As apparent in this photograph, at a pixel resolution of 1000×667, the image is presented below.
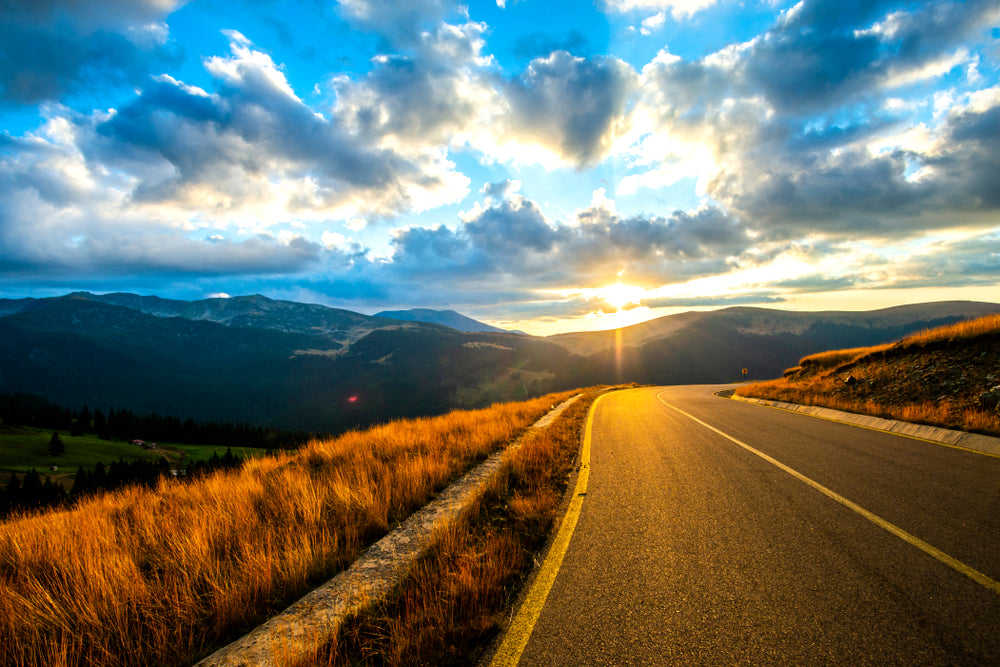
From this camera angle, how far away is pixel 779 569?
3424mm

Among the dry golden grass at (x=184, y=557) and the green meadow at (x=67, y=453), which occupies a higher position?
the dry golden grass at (x=184, y=557)

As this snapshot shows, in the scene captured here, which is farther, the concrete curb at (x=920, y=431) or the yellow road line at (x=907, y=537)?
the concrete curb at (x=920, y=431)

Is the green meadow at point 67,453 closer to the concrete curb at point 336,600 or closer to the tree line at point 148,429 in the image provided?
the tree line at point 148,429

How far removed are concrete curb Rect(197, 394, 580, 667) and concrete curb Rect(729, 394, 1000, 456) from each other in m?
9.75

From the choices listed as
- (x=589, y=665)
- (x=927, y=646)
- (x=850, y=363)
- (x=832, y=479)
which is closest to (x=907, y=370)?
(x=850, y=363)

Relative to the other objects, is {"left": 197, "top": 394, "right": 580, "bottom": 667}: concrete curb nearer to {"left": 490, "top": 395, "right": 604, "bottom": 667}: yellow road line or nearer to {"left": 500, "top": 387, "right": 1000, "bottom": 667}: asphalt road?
{"left": 490, "top": 395, "right": 604, "bottom": 667}: yellow road line

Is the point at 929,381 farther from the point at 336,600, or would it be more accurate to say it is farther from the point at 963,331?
the point at 336,600

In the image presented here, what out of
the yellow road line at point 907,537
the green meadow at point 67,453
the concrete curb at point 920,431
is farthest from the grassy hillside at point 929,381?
the green meadow at point 67,453

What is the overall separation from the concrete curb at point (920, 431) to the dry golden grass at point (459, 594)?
27.4 ft

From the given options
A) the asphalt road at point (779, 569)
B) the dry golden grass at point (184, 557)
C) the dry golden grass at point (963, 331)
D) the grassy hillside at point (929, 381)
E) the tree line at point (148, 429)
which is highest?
the dry golden grass at point (963, 331)

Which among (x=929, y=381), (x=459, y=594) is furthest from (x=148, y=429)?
(x=929, y=381)

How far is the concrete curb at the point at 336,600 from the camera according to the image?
266 cm

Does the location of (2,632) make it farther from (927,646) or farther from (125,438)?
(125,438)

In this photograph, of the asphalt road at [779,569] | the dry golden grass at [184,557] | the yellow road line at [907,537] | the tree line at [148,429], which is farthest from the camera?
the tree line at [148,429]
